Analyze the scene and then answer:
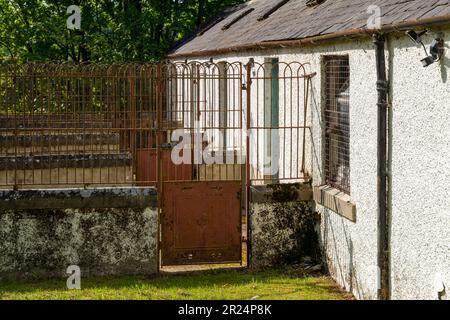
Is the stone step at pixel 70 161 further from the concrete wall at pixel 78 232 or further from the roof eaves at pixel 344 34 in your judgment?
Answer: the roof eaves at pixel 344 34

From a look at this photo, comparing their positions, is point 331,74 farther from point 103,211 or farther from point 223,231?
point 103,211

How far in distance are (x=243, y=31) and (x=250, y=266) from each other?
8.27 meters

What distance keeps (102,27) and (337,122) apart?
18.9 metres

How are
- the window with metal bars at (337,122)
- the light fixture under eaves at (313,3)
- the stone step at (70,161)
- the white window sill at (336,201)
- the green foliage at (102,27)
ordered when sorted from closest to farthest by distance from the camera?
the white window sill at (336,201)
the window with metal bars at (337,122)
the stone step at (70,161)
the light fixture under eaves at (313,3)
the green foliage at (102,27)

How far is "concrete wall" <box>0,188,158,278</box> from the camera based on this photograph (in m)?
9.24

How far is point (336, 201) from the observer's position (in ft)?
28.6

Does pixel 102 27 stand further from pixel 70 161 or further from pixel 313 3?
pixel 70 161

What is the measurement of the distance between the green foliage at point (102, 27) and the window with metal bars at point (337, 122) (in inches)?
648

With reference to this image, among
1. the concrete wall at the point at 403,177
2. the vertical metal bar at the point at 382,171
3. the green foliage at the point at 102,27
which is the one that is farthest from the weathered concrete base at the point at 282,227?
the green foliage at the point at 102,27

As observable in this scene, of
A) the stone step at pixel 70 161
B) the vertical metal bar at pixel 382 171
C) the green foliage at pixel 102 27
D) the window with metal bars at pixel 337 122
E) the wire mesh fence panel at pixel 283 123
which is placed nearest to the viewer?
the vertical metal bar at pixel 382 171

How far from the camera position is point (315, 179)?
9750mm

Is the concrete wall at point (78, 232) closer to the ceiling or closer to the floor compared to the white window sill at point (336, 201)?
closer to the floor

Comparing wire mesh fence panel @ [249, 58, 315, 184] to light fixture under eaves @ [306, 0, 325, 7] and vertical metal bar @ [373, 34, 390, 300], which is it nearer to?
light fixture under eaves @ [306, 0, 325, 7]

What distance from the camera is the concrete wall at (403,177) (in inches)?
240
